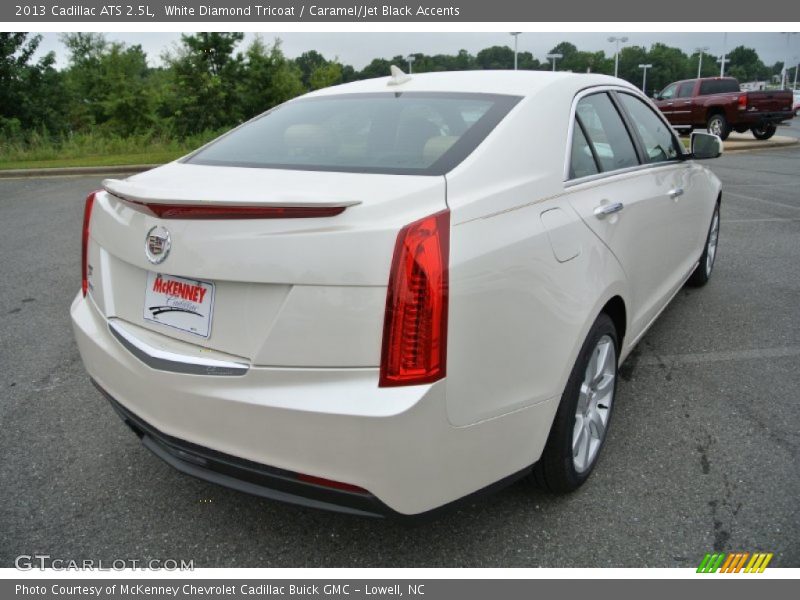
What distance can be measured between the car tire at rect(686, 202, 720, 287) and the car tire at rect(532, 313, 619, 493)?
2744 mm

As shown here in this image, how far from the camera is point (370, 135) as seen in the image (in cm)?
271

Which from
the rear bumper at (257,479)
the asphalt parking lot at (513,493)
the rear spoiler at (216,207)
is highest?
the rear spoiler at (216,207)

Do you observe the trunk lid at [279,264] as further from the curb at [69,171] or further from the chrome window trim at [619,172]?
the curb at [69,171]

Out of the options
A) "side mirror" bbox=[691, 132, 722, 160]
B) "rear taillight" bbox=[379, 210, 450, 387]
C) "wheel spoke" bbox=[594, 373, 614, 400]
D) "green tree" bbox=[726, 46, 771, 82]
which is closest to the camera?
"rear taillight" bbox=[379, 210, 450, 387]

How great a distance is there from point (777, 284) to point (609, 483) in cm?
374

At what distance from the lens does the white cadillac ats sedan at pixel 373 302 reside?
1912 mm

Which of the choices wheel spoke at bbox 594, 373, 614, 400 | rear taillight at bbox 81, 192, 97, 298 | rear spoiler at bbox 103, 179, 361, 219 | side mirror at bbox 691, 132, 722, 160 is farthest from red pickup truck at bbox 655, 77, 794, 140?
rear spoiler at bbox 103, 179, 361, 219

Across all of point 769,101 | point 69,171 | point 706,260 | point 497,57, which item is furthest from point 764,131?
point 497,57

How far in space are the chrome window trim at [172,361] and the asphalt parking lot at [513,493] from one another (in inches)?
19.5

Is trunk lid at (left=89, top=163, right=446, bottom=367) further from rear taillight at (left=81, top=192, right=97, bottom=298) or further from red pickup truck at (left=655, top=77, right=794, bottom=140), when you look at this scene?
red pickup truck at (left=655, top=77, right=794, bottom=140)

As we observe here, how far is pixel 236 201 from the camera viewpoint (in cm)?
201

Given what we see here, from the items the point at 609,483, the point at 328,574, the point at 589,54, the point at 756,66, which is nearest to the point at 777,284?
the point at 609,483

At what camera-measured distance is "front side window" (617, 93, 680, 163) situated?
3.73 meters

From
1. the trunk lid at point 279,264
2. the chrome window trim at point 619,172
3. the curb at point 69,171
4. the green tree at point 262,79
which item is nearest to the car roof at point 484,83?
the chrome window trim at point 619,172
